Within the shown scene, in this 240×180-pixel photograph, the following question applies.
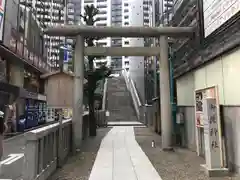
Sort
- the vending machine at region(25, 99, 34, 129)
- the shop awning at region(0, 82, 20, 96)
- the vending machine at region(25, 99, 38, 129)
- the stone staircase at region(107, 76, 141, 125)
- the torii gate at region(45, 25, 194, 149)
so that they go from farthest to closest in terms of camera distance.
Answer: the stone staircase at region(107, 76, 141, 125) < the vending machine at region(25, 99, 38, 129) < the vending machine at region(25, 99, 34, 129) < the torii gate at region(45, 25, 194, 149) < the shop awning at region(0, 82, 20, 96)

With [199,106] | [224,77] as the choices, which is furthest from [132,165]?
[224,77]

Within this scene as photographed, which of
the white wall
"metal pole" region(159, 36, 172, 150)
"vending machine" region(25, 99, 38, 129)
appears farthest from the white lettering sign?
"vending machine" region(25, 99, 38, 129)

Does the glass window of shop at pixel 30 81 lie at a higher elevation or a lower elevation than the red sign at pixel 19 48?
lower

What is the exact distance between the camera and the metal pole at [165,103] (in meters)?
9.80

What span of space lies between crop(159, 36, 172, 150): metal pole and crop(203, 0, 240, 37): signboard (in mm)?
2503

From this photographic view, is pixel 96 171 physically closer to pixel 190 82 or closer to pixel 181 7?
pixel 190 82

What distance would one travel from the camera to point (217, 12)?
693 centimetres

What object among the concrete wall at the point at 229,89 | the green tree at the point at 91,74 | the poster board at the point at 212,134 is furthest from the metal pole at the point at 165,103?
the green tree at the point at 91,74

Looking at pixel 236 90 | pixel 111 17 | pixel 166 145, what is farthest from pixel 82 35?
pixel 111 17

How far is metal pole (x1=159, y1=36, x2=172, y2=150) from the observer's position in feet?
32.2

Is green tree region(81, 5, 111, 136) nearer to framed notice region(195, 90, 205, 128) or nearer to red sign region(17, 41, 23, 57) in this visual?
red sign region(17, 41, 23, 57)

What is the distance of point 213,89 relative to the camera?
7156mm

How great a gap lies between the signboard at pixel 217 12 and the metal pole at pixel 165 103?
250 cm

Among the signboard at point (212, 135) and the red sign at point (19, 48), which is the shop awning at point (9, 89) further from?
the red sign at point (19, 48)
